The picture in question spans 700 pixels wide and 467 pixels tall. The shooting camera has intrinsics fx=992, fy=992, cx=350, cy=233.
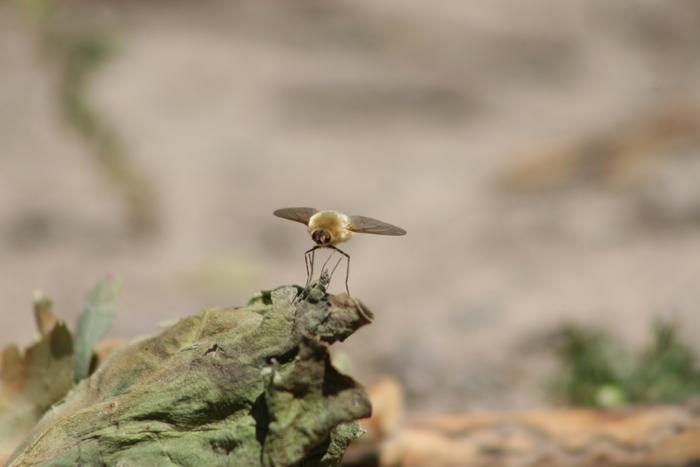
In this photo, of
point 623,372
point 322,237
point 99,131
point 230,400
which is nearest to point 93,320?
point 230,400

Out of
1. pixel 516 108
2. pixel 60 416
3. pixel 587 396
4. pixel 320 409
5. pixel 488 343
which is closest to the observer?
pixel 320 409

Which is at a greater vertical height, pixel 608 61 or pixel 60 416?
pixel 608 61

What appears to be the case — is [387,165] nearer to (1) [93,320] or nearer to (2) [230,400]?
(1) [93,320]

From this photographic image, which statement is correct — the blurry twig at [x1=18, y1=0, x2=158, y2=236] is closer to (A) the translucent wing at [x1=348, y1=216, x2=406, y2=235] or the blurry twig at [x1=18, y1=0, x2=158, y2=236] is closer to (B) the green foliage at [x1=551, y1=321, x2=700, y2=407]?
(B) the green foliage at [x1=551, y1=321, x2=700, y2=407]

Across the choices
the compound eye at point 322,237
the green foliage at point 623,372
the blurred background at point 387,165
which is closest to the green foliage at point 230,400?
the compound eye at point 322,237

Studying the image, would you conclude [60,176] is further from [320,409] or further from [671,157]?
[320,409]

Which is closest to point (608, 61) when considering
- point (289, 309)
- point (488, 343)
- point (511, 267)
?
point (511, 267)

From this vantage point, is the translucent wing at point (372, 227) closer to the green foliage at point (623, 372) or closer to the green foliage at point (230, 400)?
the green foliage at point (230, 400)
